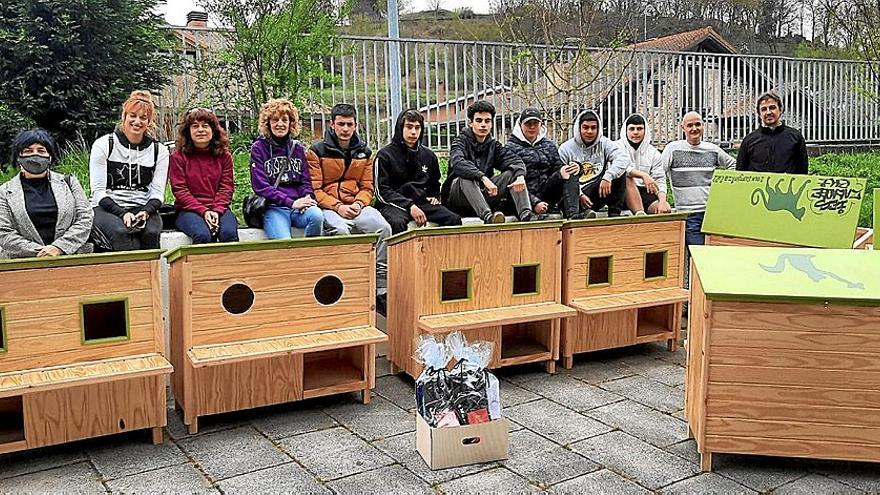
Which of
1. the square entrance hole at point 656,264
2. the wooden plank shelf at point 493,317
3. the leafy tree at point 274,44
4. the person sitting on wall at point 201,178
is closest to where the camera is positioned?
the wooden plank shelf at point 493,317

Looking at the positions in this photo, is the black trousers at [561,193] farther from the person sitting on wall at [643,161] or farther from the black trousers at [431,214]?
the black trousers at [431,214]

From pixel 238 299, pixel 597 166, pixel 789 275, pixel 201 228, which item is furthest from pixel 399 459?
pixel 597 166

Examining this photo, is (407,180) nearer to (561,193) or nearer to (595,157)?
(561,193)

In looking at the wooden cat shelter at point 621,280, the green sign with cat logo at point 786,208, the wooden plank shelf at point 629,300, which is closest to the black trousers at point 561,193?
the green sign with cat logo at point 786,208

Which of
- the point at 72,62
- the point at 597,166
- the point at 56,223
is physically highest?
the point at 72,62

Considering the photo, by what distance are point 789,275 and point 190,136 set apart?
4076 millimetres

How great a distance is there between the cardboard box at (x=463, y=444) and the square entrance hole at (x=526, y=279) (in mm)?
1556

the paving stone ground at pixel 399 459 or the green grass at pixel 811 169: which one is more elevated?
the green grass at pixel 811 169

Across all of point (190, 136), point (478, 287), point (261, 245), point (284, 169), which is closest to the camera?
point (261, 245)

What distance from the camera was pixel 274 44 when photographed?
9016mm

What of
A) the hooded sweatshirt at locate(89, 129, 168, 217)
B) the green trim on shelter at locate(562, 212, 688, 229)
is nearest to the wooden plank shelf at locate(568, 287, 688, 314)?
the green trim on shelter at locate(562, 212, 688, 229)

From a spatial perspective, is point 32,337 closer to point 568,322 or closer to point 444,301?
point 444,301

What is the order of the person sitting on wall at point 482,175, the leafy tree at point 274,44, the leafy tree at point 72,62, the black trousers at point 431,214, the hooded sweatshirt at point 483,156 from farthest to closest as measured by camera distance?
the leafy tree at point 274,44 < the leafy tree at point 72,62 < the hooded sweatshirt at point 483,156 < the person sitting on wall at point 482,175 < the black trousers at point 431,214

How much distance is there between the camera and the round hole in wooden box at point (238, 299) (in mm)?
4629
